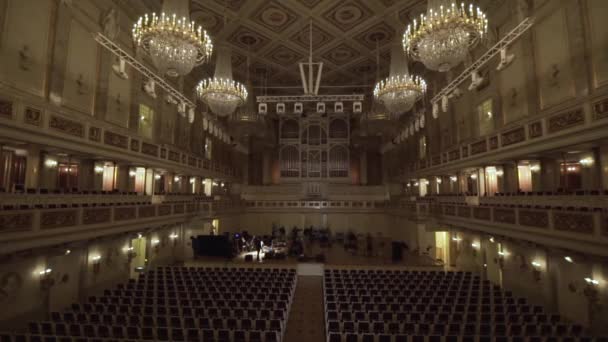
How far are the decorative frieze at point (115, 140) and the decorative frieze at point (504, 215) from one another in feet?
47.7

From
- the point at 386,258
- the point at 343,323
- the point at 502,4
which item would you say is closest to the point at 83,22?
the point at 343,323

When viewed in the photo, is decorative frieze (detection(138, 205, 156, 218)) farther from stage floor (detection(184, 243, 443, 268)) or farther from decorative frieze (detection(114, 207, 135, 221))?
stage floor (detection(184, 243, 443, 268))

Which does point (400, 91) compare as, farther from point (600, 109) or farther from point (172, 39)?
point (172, 39)

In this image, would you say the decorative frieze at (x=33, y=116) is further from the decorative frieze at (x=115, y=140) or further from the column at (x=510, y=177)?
the column at (x=510, y=177)

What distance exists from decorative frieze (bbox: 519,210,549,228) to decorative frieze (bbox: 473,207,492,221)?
1.59 meters

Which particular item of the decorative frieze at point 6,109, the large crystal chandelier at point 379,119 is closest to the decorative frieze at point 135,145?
the decorative frieze at point 6,109

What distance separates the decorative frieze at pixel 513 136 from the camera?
393 inches

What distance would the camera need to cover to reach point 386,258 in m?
16.8

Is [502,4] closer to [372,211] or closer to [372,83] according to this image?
[372,83]

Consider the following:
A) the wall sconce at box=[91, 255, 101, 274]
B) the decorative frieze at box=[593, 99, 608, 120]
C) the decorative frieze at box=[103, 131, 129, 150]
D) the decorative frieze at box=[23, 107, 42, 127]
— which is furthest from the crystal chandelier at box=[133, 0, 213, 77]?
the decorative frieze at box=[593, 99, 608, 120]

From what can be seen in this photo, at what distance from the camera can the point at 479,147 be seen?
12.4 metres

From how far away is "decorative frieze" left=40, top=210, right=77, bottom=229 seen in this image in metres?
7.64

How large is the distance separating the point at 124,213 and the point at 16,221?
159 inches

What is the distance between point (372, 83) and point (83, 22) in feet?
54.6
